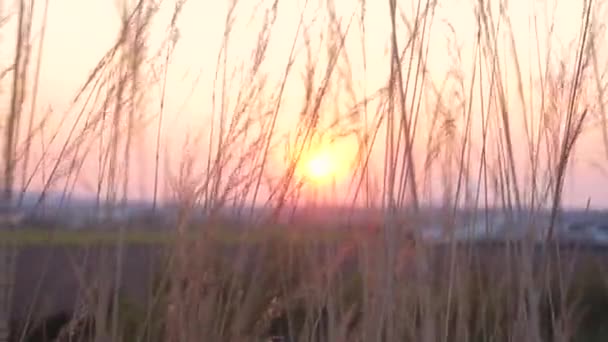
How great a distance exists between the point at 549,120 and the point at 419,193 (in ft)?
0.70

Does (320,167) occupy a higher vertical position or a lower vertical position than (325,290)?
higher

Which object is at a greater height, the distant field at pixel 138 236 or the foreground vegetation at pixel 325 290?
the distant field at pixel 138 236

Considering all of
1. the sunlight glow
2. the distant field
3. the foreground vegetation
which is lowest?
the foreground vegetation

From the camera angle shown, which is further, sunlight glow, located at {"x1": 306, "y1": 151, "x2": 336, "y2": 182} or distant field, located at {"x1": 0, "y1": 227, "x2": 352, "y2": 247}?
sunlight glow, located at {"x1": 306, "y1": 151, "x2": 336, "y2": 182}

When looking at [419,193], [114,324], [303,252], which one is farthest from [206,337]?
[419,193]

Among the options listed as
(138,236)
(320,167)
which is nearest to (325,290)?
(320,167)

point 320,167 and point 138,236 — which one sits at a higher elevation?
point 320,167

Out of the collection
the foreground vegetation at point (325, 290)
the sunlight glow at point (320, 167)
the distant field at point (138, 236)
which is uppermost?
the sunlight glow at point (320, 167)

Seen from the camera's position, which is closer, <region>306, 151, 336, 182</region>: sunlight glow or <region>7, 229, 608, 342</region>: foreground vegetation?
<region>7, 229, 608, 342</region>: foreground vegetation

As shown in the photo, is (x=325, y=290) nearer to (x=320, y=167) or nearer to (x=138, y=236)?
(x=320, y=167)

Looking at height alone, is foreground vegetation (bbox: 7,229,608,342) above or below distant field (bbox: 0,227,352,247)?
below

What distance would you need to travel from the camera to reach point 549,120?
1595 millimetres

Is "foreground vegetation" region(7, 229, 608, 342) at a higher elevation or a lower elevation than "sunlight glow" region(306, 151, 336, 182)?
lower

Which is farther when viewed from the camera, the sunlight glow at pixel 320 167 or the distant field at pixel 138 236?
the sunlight glow at pixel 320 167
